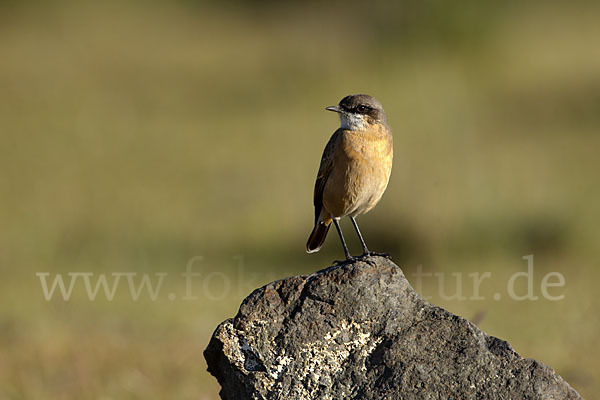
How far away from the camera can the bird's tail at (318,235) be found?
22.4 ft

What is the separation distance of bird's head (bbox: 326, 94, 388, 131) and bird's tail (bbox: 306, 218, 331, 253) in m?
0.84

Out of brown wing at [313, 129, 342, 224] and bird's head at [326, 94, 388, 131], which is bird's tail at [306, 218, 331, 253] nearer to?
brown wing at [313, 129, 342, 224]

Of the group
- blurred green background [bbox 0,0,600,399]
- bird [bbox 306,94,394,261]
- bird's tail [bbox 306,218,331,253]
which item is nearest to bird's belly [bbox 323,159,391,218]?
bird [bbox 306,94,394,261]

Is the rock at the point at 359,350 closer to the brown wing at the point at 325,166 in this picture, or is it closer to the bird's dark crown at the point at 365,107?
the brown wing at the point at 325,166

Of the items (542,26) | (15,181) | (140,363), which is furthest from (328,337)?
(542,26)

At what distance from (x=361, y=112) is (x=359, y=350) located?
7.37 ft

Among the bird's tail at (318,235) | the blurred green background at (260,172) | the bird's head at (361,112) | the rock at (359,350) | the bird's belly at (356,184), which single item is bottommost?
the blurred green background at (260,172)

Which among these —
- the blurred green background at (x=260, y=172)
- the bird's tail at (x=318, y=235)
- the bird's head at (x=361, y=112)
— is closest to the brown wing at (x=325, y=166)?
the bird's head at (x=361, y=112)

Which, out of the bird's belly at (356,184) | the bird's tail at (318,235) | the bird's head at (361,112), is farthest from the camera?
the bird's tail at (318,235)

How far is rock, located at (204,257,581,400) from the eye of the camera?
168 inches

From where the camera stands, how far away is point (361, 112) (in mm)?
6293

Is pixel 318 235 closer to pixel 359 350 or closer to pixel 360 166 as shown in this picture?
pixel 360 166

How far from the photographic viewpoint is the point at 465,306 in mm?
10117

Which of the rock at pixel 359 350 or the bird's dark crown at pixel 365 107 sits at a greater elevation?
the bird's dark crown at pixel 365 107
